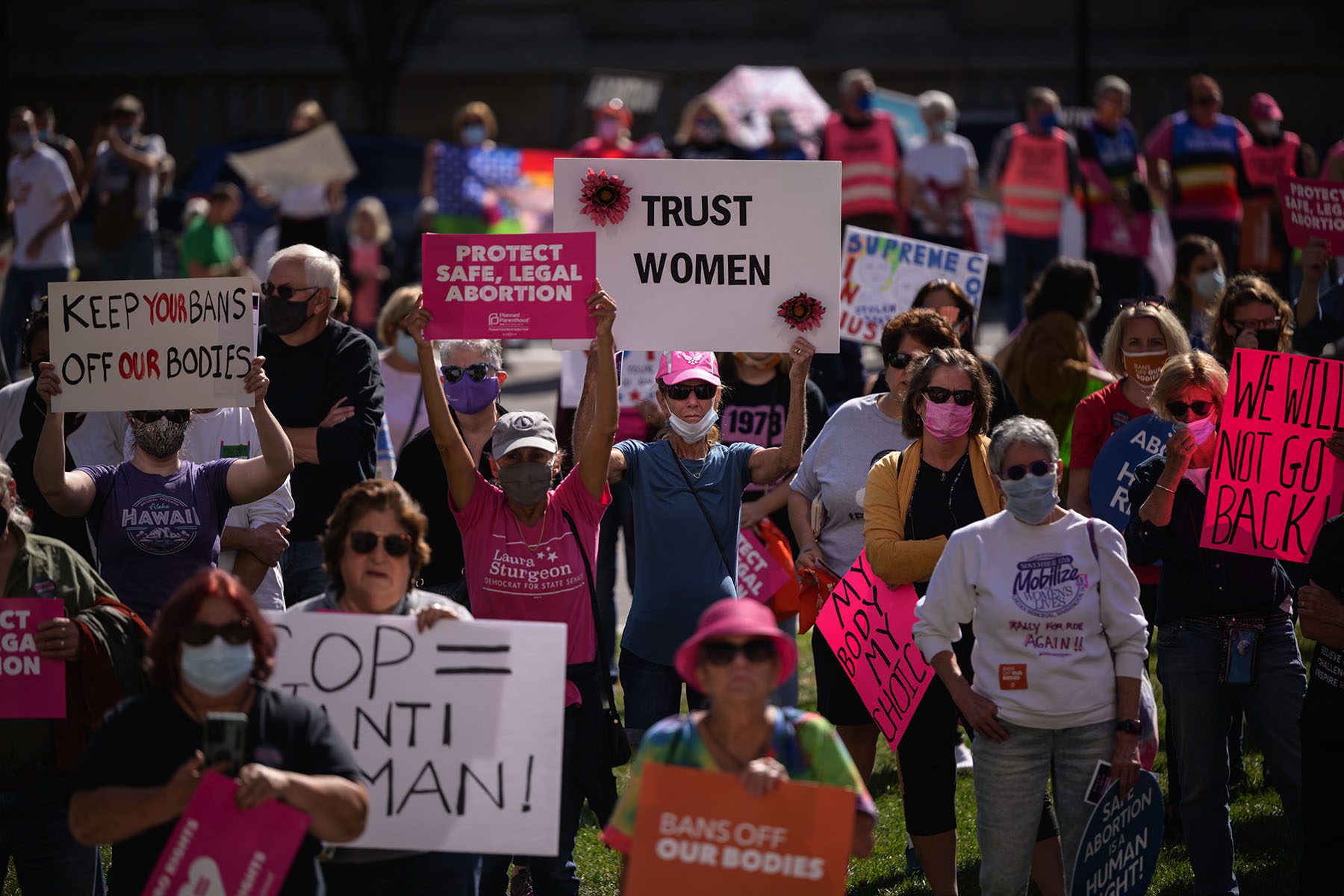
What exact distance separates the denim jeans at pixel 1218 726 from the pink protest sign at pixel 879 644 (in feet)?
2.65

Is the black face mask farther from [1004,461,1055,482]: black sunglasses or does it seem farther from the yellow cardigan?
[1004,461,1055,482]: black sunglasses

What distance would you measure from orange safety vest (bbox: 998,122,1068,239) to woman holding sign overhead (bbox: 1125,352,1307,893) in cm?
861

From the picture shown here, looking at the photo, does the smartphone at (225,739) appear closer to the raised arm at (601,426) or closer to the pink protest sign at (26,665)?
the pink protest sign at (26,665)

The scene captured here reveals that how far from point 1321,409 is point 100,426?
431 cm

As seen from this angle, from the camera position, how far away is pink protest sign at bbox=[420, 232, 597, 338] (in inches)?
240

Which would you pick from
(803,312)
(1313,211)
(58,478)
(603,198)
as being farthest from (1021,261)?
(58,478)

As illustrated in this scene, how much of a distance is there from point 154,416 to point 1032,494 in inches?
112

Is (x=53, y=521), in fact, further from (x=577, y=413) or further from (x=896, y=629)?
(x=896, y=629)

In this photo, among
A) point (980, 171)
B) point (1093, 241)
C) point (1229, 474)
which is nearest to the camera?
point (1229, 474)

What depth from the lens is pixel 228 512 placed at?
605 centimetres

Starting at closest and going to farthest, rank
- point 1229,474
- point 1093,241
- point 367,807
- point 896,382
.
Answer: point 367,807
point 1229,474
point 896,382
point 1093,241

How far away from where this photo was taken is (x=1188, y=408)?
6.00 m

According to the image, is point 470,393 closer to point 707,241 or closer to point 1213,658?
point 707,241

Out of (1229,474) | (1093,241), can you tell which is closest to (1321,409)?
(1229,474)
